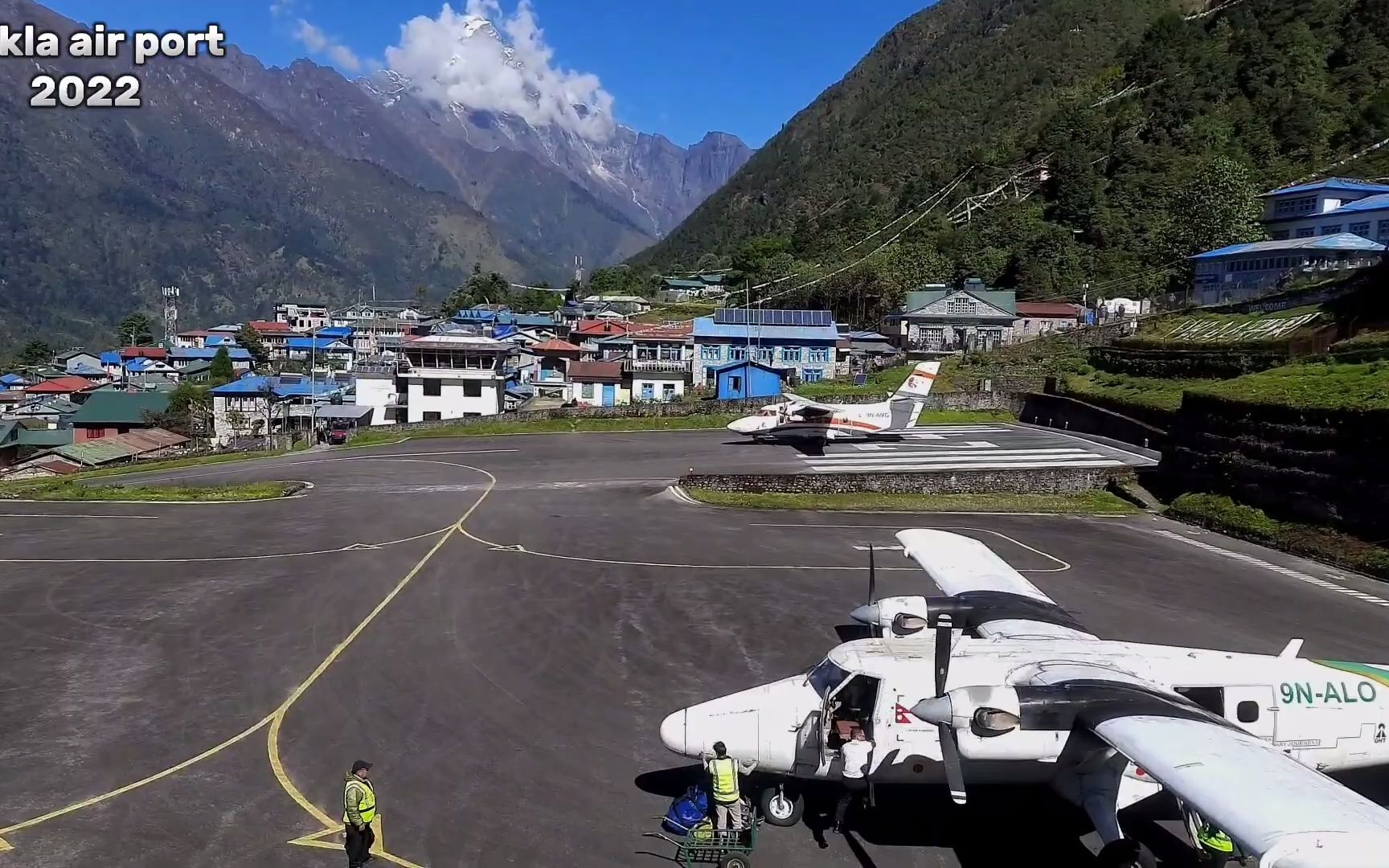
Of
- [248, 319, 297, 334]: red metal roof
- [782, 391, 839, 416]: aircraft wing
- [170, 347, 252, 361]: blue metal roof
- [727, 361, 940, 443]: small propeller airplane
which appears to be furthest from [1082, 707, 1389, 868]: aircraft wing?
[248, 319, 297, 334]: red metal roof

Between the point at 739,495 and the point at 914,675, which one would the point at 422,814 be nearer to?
the point at 914,675

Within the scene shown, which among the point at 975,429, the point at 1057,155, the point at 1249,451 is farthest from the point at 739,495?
the point at 1057,155

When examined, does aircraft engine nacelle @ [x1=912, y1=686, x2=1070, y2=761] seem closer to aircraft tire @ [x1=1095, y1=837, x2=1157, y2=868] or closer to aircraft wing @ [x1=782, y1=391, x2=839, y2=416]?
aircraft tire @ [x1=1095, y1=837, x2=1157, y2=868]


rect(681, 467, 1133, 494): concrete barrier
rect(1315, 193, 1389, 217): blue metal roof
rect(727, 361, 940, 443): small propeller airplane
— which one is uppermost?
rect(1315, 193, 1389, 217): blue metal roof

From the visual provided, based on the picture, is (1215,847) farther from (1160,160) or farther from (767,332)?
(1160,160)

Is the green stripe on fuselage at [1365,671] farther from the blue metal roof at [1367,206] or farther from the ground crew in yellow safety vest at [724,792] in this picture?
the blue metal roof at [1367,206]

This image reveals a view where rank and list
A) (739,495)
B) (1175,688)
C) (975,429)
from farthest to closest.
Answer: (975,429) → (739,495) → (1175,688)

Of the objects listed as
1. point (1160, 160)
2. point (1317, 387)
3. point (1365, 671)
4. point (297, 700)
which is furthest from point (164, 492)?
point (1160, 160)
